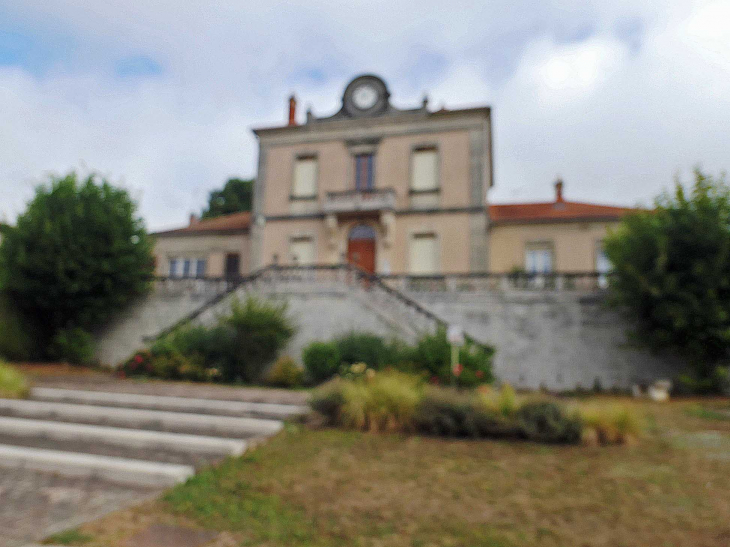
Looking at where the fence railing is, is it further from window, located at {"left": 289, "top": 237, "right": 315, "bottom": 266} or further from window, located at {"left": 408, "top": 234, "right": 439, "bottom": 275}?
window, located at {"left": 289, "top": 237, "right": 315, "bottom": 266}

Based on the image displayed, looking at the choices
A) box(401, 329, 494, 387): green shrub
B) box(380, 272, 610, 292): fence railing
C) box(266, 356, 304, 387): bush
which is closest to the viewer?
box(401, 329, 494, 387): green shrub

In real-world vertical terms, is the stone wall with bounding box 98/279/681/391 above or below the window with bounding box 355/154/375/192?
below

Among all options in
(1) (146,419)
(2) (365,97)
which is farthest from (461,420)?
(2) (365,97)

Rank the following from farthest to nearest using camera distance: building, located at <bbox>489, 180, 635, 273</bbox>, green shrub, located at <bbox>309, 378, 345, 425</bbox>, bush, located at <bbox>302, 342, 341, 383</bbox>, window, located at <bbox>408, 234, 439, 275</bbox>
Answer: window, located at <bbox>408, 234, 439, 275</bbox>
building, located at <bbox>489, 180, 635, 273</bbox>
bush, located at <bbox>302, 342, 341, 383</bbox>
green shrub, located at <bbox>309, 378, 345, 425</bbox>

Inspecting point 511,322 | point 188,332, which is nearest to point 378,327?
point 511,322

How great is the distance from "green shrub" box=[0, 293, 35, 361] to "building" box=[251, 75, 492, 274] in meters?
8.49

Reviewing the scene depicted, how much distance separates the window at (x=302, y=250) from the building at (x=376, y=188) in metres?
0.04

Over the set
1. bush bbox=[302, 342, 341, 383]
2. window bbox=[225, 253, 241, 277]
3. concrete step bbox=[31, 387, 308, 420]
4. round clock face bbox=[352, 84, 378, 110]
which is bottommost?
concrete step bbox=[31, 387, 308, 420]

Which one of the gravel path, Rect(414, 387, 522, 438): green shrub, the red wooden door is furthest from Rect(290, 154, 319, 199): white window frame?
the gravel path

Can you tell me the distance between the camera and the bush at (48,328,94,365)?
16.8 meters

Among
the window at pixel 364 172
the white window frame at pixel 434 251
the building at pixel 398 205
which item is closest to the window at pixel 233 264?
the building at pixel 398 205

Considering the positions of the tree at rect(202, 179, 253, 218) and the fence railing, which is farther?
the tree at rect(202, 179, 253, 218)

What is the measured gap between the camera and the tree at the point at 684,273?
474 inches

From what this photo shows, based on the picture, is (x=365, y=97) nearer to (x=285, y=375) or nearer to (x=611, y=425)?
(x=285, y=375)
